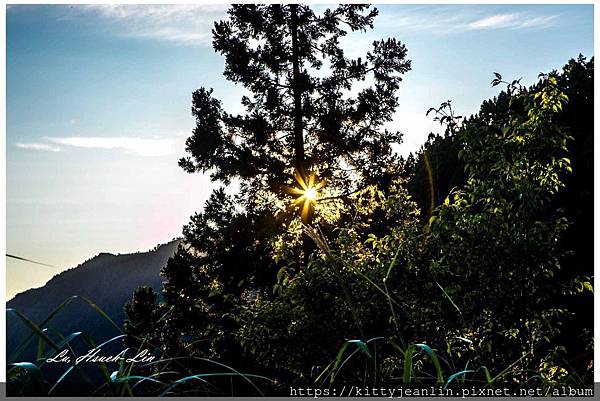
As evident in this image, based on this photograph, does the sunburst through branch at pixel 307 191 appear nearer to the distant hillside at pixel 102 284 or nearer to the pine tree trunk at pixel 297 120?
the pine tree trunk at pixel 297 120

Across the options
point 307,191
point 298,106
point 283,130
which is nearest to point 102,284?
point 307,191

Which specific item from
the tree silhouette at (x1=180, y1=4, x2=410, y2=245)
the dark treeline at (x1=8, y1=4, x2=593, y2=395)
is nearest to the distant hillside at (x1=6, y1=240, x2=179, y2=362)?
the dark treeline at (x1=8, y1=4, x2=593, y2=395)

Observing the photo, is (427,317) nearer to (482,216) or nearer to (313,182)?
(482,216)

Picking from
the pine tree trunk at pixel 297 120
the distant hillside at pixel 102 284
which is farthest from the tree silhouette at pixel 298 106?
the distant hillside at pixel 102 284

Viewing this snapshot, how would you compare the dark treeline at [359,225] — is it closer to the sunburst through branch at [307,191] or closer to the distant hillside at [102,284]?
the sunburst through branch at [307,191]

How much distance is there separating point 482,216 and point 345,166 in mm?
7237

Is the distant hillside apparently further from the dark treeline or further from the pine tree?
the pine tree

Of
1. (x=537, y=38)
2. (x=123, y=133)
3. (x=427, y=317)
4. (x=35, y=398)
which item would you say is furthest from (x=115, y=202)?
(x=35, y=398)

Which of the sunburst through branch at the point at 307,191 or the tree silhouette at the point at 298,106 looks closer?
the tree silhouette at the point at 298,106

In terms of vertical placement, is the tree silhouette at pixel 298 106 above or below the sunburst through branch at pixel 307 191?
above

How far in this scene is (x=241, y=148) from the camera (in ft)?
40.5

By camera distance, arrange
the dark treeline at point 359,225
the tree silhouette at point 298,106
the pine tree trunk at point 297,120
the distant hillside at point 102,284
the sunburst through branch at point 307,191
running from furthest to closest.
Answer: the sunburst through branch at point 307,191 < the tree silhouette at point 298,106 < the pine tree trunk at point 297,120 < the distant hillside at point 102,284 < the dark treeline at point 359,225

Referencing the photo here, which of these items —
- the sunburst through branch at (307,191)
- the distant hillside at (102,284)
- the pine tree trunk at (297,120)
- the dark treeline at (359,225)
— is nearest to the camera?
the dark treeline at (359,225)

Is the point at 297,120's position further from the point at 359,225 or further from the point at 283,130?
the point at 359,225
